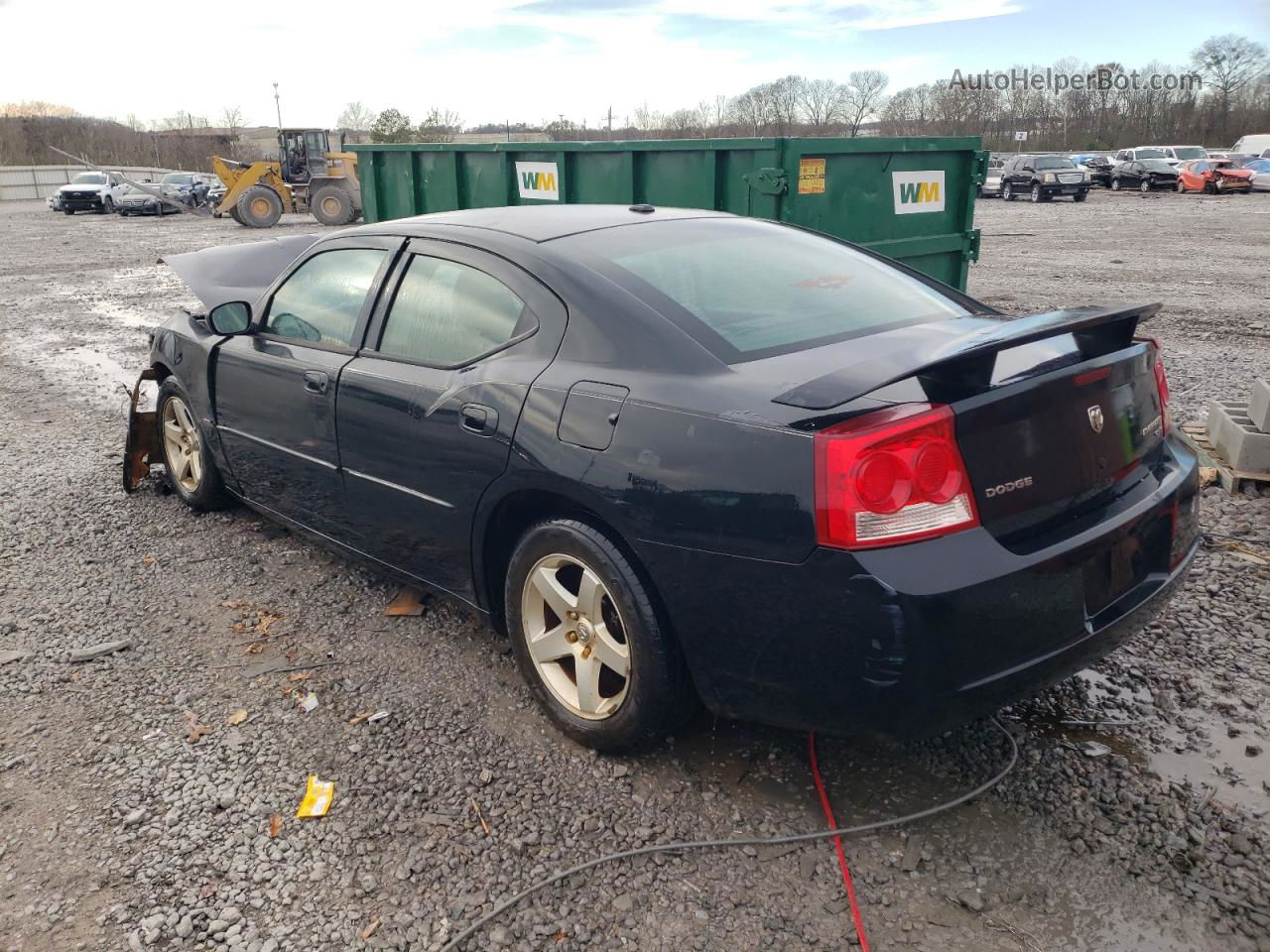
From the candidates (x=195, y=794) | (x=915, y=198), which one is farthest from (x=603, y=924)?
(x=915, y=198)

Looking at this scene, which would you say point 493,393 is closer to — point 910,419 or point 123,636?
point 910,419

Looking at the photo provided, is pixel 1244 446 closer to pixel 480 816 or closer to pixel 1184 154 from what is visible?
pixel 480 816

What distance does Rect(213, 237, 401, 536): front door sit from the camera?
150 inches

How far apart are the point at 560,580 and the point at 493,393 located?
61 centimetres

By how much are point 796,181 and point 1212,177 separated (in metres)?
35.4

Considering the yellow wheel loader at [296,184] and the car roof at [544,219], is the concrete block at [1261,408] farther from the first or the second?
the yellow wheel loader at [296,184]

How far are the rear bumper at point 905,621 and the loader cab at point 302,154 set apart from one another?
30810 millimetres

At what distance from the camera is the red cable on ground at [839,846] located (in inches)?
91.7

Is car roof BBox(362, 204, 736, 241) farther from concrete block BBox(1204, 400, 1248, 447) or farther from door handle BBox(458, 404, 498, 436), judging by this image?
concrete block BBox(1204, 400, 1248, 447)

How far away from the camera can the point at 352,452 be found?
3.67 m

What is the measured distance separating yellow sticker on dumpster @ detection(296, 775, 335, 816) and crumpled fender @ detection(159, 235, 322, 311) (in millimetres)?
3088

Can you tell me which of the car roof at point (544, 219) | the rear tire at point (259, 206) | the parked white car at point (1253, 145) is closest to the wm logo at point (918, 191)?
the car roof at point (544, 219)

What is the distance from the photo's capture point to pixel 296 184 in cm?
3083

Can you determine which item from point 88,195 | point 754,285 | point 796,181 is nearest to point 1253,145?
point 796,181
